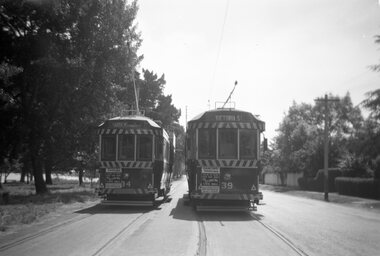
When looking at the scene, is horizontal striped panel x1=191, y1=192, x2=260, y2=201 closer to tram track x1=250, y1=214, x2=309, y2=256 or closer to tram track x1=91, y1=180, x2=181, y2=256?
tram track x1=91, y1=180, x2=181, y2=256

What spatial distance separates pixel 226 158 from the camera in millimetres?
16828

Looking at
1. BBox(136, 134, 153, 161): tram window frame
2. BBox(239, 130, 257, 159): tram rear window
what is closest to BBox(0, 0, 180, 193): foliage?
BBox(136, 134, 153, 161): tram window frame

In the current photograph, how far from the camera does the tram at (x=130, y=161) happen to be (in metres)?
18.1

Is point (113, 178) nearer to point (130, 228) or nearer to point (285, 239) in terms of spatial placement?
point (130, 228)

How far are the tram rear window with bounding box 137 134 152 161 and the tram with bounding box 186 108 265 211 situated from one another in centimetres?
213

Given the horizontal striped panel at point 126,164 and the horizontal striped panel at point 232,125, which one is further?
the horizontal striped panel at point 126,164

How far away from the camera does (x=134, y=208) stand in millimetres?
18516

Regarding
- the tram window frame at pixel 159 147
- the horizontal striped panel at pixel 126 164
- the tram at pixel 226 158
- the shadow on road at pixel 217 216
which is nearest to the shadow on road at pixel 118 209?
the horizontal striped panel at pixel 126 164

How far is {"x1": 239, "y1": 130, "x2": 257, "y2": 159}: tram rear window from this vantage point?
1686cm

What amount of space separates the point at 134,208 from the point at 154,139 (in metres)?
2.92

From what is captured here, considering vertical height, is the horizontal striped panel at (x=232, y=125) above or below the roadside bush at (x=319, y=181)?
above

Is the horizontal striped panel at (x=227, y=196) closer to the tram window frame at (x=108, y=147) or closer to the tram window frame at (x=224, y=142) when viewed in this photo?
the tram window frame at (x=224, y=142)

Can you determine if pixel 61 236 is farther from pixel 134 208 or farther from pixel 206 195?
pixel 134 208

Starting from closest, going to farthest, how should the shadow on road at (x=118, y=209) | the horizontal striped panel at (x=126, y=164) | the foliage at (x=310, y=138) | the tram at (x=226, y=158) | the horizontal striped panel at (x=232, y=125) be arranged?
→ the tram at (x=226, y=158) → the shadow on road at (x=118, y=209) → the horizontal striped panel at (x=232, y=125) → the horizontal striped panel at (x=126, y=164) → the foliage at (x=310, y=138)
